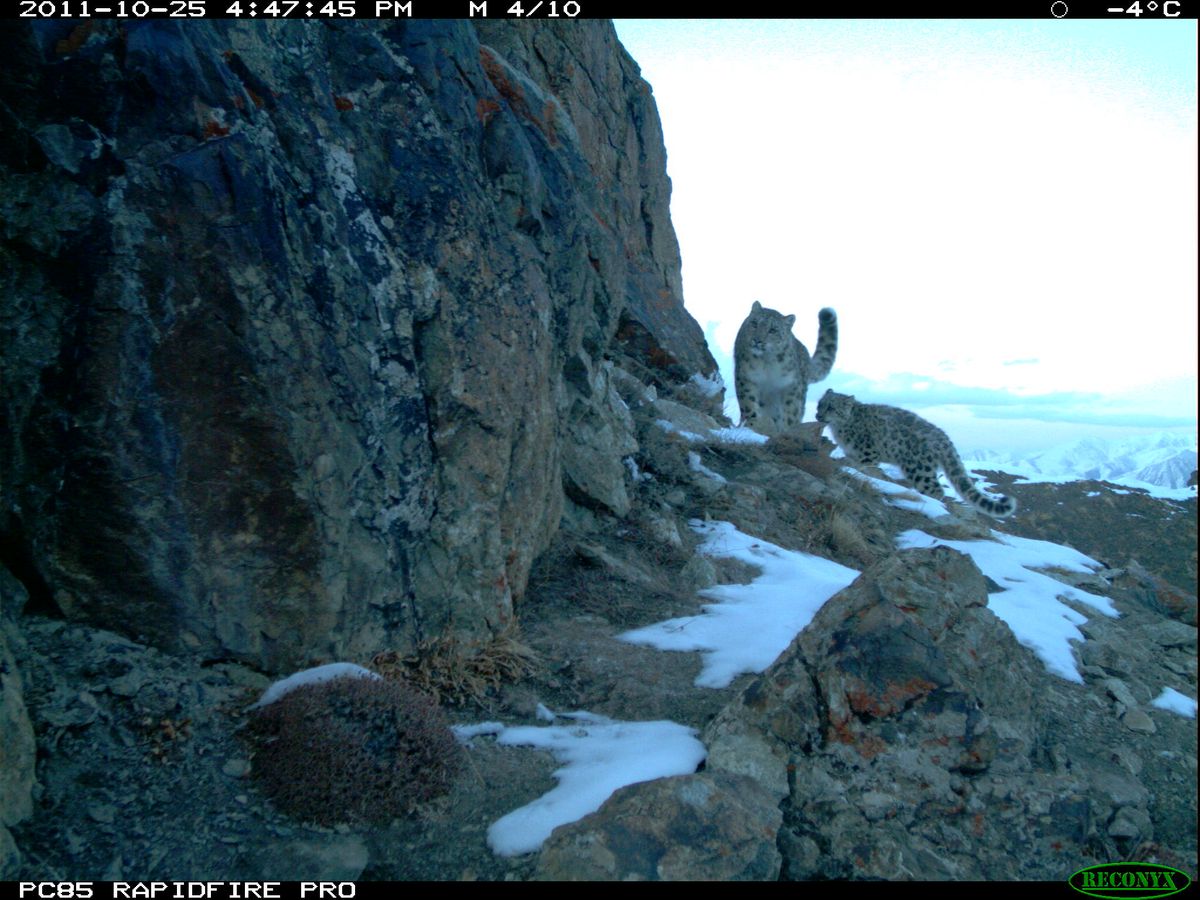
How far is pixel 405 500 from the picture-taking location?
500 centimetres

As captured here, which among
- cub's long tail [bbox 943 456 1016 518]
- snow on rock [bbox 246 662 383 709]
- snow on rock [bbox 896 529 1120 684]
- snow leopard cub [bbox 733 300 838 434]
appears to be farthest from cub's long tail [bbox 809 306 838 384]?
snow on rock [bbox 246 662 383 709]

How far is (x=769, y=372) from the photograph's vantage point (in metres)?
14.5

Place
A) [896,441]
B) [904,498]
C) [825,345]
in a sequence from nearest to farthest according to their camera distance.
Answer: [904,498], [896,441], [825,345]

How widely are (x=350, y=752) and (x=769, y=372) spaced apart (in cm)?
Answer: 1198

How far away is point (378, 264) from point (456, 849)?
3389 millimetres

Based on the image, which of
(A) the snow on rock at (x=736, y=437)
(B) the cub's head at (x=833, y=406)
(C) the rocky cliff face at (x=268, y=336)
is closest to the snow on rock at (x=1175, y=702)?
(C) the rocky cliff face at (x=268, y=336)

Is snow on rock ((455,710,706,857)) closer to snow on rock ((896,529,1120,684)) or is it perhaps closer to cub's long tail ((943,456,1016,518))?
snow on rock ((896,529,1120,684))

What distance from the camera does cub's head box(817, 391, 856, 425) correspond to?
1391cm

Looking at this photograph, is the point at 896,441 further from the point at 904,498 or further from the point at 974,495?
the point at 974,495

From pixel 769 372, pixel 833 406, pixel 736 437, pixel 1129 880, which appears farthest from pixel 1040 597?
pixel 769 372

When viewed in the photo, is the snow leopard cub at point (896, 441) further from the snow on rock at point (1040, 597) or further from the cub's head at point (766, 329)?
the snow on rock at point (1040, 597)

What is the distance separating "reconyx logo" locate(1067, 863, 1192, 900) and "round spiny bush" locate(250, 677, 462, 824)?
2.76 meters

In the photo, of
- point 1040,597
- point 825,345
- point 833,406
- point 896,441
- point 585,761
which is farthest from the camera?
point 825,345

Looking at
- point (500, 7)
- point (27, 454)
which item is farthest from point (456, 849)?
point (500, 7)
